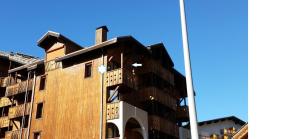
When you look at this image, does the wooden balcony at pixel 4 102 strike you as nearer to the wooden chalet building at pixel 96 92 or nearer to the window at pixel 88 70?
the wooden chalet building at pixel 96 92

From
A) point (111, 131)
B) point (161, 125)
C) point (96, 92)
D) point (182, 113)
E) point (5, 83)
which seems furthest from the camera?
point (5, 83)

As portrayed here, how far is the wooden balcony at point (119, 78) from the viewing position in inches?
1025

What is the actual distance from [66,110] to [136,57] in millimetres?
7511

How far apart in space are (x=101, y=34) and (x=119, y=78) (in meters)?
6.93

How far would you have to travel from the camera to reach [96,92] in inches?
1088

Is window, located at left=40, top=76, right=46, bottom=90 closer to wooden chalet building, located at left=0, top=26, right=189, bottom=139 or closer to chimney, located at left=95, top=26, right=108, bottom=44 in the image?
wooden chalet building, located at left=0, top=26, right=189, bottom=139

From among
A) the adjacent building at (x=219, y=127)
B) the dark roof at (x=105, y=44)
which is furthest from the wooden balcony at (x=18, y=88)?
the adjacent building at (x=219, y=127)

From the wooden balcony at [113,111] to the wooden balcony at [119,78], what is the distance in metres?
1.60

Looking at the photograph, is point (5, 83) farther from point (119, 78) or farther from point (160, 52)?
point (119, 78)

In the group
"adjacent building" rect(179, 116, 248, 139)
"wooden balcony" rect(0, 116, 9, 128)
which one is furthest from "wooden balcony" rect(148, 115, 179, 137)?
"wooden balcony" rect(0, 116, 9, 128)

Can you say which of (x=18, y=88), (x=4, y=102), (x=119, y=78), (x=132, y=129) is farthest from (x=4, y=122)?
(x=119, y=78)
